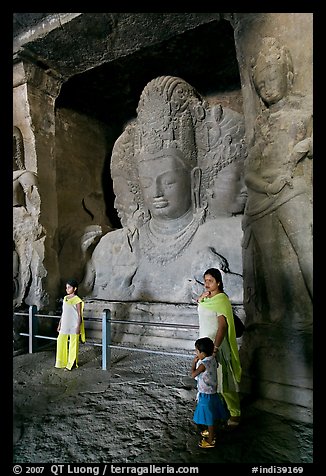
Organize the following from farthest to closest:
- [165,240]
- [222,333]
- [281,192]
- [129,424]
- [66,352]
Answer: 1. [165,240]
2. [66,352]
3. [281,192]
4. [129,424]
5. [222,333]

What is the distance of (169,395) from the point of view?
2727 mm

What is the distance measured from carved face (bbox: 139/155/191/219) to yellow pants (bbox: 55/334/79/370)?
202 centimetres

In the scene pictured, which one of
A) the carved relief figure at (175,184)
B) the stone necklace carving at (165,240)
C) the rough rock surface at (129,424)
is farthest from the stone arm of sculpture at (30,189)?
the rough rock surface at (129,424)

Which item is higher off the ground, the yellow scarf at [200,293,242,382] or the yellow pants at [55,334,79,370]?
the yellow scarf at [200,293,242,382]

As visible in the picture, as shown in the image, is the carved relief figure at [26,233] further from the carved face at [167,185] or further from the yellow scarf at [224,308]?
the yellow scarf at [224,308]

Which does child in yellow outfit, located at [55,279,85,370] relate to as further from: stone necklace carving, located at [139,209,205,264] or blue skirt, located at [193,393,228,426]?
blue skirt, located at [193,393,228,426]

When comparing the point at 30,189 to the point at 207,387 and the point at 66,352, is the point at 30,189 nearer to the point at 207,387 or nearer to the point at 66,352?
the point at 66,352

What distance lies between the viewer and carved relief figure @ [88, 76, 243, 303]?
4348 millimetres

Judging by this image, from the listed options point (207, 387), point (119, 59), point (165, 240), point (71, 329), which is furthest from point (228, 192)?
point (207, 387)

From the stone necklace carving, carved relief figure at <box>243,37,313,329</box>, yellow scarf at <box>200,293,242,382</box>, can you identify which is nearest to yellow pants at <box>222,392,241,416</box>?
yellow scarf at <box>200,293,242,382</box>

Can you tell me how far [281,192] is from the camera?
8.16 feet

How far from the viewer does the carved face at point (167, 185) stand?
4.45m

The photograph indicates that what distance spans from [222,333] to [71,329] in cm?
186
